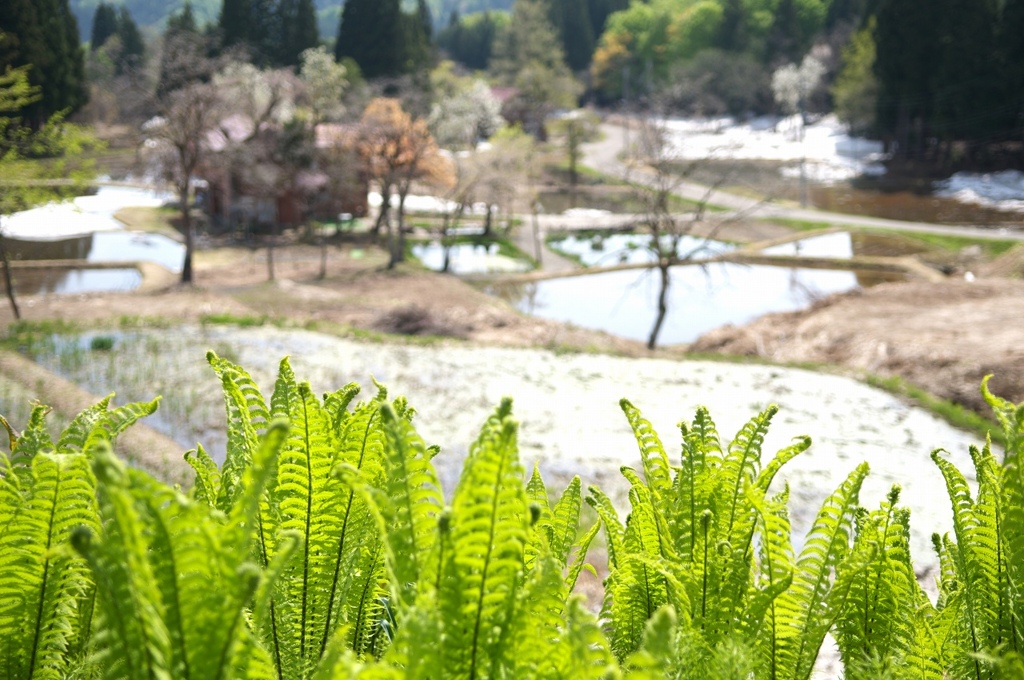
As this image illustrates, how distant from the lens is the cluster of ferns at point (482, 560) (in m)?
1.01

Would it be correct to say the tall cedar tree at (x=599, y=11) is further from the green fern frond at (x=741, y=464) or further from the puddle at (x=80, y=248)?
the green fern frond at (x=741, y=464)

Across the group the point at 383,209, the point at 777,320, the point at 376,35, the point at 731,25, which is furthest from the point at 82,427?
the point at 731,25

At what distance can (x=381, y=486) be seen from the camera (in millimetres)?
1426

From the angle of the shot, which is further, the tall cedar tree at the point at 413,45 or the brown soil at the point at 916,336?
the tall cedar tree at the point at 413,45

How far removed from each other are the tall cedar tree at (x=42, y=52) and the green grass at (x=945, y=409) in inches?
541

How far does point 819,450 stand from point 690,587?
7.91m

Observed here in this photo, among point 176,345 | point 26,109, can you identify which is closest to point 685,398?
point 176,345

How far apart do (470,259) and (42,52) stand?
14.7 meters

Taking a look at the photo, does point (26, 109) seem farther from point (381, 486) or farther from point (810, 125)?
point (810, 125)

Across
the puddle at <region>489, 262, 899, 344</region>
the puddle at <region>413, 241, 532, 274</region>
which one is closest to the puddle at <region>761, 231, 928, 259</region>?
the puddle at <region>489, 262, 899, 344</region>

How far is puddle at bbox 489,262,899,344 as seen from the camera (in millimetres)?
21328

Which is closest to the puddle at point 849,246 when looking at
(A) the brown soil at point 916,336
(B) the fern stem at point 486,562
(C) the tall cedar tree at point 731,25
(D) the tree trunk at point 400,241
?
(A) the brown soil at point 916,336

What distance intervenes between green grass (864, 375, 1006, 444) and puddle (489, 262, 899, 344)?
865 centimetres

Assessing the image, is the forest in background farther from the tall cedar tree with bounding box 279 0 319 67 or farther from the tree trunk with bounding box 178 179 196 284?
the tree trunk with bounding box 178 179 196 284
